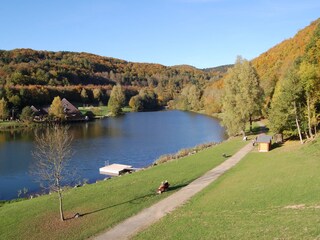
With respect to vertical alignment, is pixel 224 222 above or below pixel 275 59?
below

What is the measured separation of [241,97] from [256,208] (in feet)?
110

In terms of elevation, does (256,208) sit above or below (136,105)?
below

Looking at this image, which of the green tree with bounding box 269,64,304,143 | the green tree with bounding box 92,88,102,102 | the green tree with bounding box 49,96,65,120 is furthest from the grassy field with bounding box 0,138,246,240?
the green tree with bounding box 92,88,102,102

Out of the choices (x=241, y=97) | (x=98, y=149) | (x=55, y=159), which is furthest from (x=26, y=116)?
(x=55, y=159)

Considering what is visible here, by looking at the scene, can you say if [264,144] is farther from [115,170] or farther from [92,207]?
[92,207]

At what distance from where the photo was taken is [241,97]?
49.9 m

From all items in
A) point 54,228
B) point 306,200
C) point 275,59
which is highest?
point 275,59

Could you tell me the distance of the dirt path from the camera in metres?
17.7

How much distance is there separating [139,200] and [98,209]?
2.73m

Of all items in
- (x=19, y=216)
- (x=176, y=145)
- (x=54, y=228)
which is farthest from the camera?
(x=176, y=145)

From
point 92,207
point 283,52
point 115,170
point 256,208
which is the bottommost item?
point 115,170

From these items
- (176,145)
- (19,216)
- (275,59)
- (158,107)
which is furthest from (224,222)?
(158,107)

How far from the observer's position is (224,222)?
53.6 feet

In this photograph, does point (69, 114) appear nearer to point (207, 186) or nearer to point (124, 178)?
point (124, 178)
